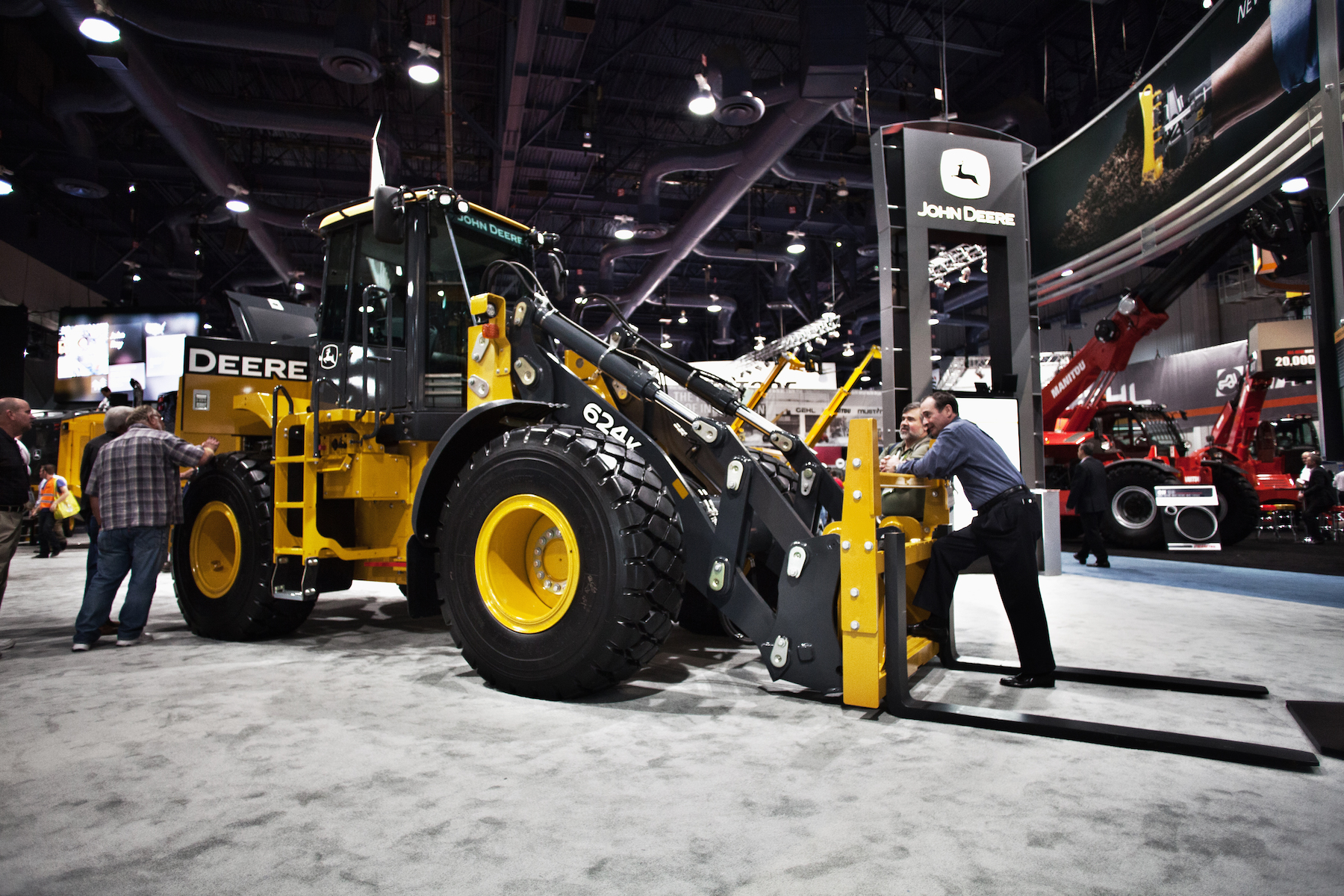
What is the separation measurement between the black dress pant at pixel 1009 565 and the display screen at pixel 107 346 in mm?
17383

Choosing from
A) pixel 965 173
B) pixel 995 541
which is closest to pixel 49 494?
pixel 965 173

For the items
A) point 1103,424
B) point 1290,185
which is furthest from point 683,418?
point 1103,424

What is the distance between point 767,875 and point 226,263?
25.5 m

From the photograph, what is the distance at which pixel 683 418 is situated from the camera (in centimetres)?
405

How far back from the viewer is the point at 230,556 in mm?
5676

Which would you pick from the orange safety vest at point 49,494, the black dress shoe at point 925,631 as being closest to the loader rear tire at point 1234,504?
the black dress shoe at point 925,631

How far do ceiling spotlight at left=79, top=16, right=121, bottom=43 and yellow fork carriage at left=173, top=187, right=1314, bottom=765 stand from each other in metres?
5.68

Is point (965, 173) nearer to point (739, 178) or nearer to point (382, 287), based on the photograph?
point (739, 178)

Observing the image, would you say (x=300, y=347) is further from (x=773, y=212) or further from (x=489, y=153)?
(x=773, y=212)

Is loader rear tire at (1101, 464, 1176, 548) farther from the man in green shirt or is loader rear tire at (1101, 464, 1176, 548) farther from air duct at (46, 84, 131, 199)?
air duct at (46, 84, 131, 199)

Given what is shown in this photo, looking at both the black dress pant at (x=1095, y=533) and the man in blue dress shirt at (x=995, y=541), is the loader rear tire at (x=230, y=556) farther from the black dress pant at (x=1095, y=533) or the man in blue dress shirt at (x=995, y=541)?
the black dress pant at (x=1095, y=533)

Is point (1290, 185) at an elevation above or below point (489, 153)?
below

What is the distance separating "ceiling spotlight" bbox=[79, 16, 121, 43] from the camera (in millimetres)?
8531

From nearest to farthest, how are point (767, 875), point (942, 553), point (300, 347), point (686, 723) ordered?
point (767, 875) < point (686, 723) < point (942, 553) < point (300, 347)
